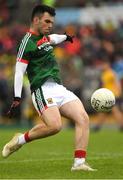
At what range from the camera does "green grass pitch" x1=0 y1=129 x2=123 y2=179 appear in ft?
33.7

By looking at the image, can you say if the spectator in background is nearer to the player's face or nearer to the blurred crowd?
the blurred crowd

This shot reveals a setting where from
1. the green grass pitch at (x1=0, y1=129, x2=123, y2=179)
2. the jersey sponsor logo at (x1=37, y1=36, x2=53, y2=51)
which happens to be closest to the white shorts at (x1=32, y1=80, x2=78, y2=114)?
the jersey sponsor logo at (x1=37, y1=36, x2=53, y2=51)

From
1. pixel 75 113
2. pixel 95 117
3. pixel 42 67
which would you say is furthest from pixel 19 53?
pixel 95 117

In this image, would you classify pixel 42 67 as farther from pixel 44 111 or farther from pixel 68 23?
pixel 68 23

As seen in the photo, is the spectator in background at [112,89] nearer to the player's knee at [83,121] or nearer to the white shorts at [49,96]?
the white shorts at [49,96]

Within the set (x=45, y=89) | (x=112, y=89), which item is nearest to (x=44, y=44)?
(x=45, y=89)

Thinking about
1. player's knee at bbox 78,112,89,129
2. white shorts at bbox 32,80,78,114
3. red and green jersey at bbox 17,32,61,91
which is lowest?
player's knee at bbox 78,112,89,129

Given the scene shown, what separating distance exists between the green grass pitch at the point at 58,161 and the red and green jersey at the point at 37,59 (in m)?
1.26

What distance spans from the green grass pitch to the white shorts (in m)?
→ 0.93

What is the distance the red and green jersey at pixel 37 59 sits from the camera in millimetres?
11094

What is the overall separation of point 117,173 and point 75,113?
1097 millimetres

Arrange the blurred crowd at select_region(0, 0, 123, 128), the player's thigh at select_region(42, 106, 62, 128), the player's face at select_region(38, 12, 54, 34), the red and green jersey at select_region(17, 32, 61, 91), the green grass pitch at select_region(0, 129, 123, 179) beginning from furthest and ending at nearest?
the blurred crowd at select_region(0, 0, 123, 128)
the player's face at select_region(38, 12, 54, 34)
the red and green jersey at select_region(17, 32, 61, 91)
the player's thigh at select_region(42, 106, 62, 128)
the green grass pitch at select_region(0, 129, 123, 179)

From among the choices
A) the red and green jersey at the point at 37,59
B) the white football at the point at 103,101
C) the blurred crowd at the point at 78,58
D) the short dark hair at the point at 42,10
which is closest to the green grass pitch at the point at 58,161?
the white football at the point at 103,101

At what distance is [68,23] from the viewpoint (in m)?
28.2
